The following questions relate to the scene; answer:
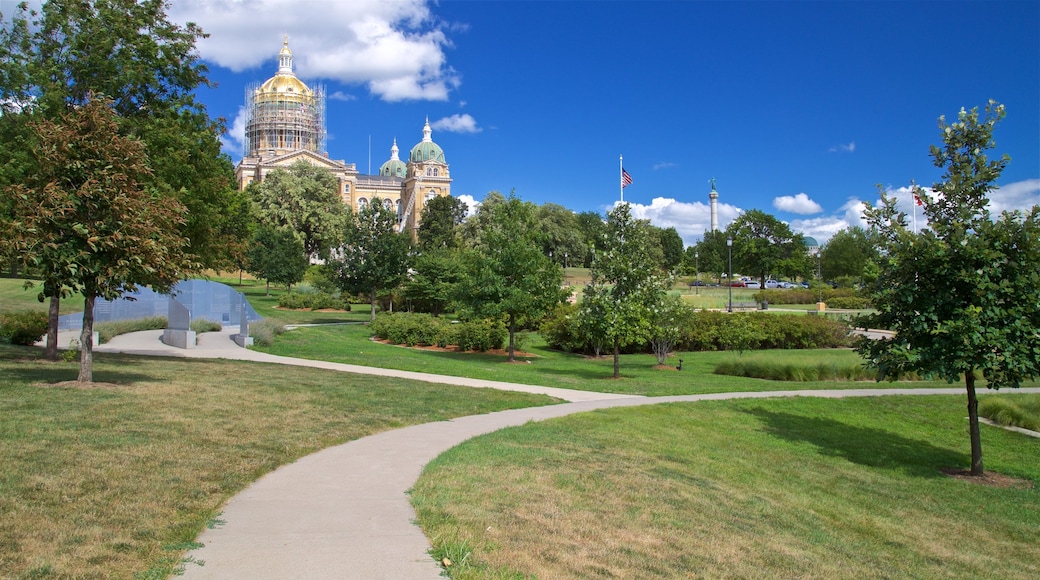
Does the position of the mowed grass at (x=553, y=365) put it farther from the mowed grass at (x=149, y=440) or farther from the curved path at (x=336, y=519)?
the curved path at (x=336, y=519)

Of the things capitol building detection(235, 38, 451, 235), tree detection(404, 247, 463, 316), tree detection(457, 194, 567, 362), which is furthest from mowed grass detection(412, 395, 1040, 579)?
capitol building detection(235, 38, 451, 235)

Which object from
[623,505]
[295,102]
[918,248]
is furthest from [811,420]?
[295,102]

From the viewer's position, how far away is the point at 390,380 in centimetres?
1587

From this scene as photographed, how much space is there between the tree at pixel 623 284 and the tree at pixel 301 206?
50.9 m

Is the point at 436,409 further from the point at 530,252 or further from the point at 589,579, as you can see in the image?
the point at 530,252

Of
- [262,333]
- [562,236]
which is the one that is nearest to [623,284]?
[262,333]

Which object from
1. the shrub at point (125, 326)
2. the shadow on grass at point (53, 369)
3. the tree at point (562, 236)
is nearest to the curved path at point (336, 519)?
the shadow on grass at point (53, 369)

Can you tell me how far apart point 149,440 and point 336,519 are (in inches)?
139

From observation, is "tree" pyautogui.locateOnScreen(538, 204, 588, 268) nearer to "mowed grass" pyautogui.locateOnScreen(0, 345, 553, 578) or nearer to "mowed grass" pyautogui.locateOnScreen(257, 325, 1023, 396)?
"mowed grass" pyautogui.locateOnScreen(257, 325, 1023, 396)

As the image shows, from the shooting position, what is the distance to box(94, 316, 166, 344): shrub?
907 inches

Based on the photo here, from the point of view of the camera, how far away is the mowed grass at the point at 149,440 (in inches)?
201

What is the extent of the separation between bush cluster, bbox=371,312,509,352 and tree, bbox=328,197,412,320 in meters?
6.33

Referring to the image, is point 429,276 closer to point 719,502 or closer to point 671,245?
point 719,502

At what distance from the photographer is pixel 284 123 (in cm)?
11156
